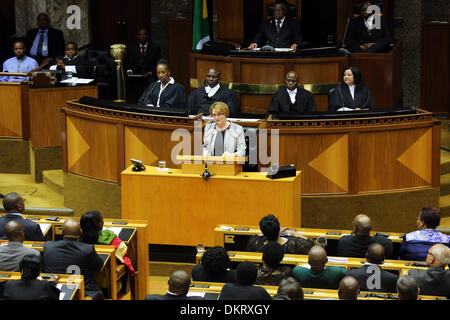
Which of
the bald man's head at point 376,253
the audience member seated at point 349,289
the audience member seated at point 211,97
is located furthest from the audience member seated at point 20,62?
the audience member seated at point 349,289

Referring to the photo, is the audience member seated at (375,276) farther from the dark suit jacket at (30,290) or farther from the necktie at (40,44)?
the necktie at (40,44)

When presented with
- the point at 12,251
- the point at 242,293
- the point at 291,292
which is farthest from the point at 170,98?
the point at 291,292

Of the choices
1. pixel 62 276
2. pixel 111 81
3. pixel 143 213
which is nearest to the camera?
pixel 62 276

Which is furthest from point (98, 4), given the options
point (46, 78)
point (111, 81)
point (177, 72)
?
point (46, 78)

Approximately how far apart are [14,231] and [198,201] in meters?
2.10

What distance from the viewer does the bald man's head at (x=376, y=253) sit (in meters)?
6.22

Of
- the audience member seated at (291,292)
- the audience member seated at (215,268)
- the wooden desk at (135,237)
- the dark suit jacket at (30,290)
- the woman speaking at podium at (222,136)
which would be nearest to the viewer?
the audience member seated at (291,292)

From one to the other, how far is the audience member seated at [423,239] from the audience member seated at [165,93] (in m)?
3.85

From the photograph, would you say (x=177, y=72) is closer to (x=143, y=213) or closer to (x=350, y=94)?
(x=350, y=94)

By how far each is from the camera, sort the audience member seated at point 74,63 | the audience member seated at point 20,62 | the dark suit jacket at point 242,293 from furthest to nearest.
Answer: the audience member seated at point 20,62 → the audience member seated at point 74,63 → the dark suit jacket at point 242,293

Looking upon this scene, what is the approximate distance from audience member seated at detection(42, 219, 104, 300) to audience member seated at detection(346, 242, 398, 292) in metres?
1.77

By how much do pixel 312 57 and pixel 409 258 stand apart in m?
5.21

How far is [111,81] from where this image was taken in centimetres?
1311

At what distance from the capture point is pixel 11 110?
1110cm
